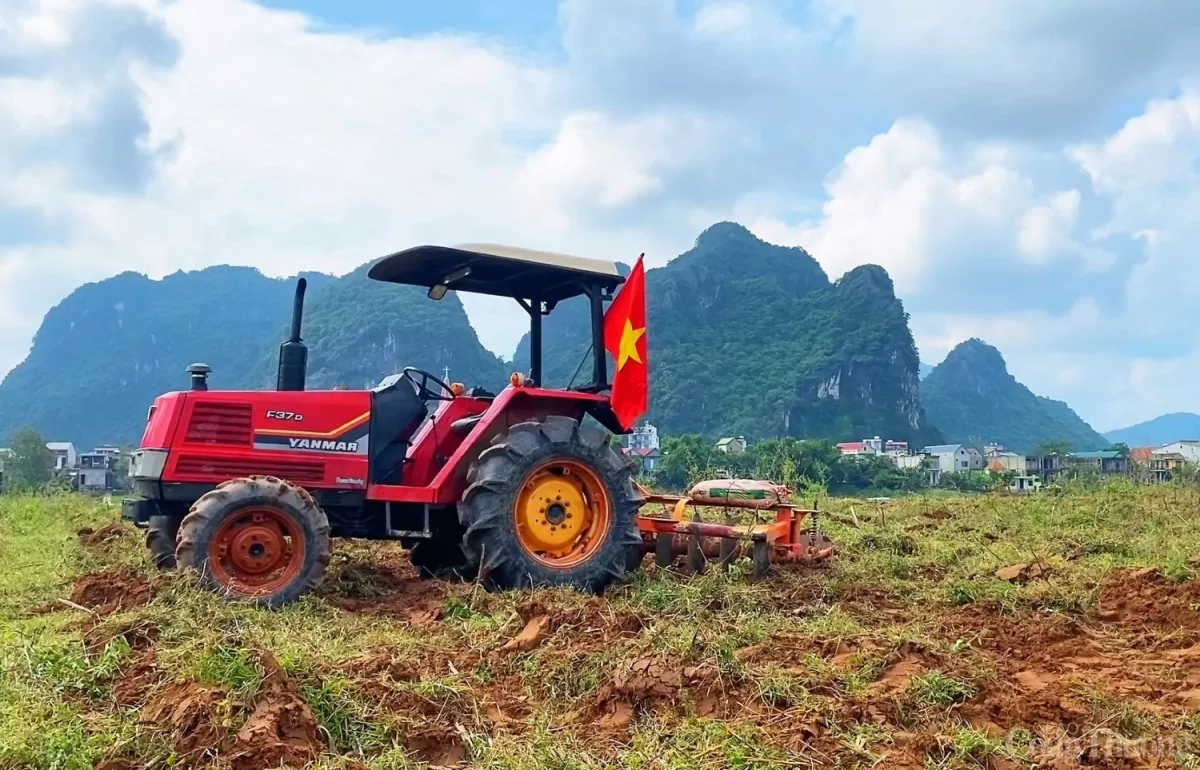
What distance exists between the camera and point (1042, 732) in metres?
3.64

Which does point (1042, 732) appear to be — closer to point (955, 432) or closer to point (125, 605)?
point (125, 605)

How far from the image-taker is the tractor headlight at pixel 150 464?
614cm

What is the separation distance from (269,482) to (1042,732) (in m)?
4.15

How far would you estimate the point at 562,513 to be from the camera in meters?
6.79

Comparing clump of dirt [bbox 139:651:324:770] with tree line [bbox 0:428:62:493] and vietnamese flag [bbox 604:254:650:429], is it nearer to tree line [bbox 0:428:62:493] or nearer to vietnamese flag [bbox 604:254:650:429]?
vietnamese flag [bbox 604:254:650:429]

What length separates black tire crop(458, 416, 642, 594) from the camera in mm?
6336

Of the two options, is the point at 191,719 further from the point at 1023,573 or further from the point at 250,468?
the point at 1023,573

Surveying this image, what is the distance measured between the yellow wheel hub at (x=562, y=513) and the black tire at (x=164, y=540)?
2.17 m

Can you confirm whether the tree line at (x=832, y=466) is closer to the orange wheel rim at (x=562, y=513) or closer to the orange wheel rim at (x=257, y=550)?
the orange wheel rim at (x=562, y=513)

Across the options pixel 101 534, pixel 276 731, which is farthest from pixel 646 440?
pixel 276 731

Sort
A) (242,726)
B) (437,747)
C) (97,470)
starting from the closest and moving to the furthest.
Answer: (242,726) → (437,747) → (97,470)

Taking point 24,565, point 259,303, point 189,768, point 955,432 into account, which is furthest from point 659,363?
point 189,768

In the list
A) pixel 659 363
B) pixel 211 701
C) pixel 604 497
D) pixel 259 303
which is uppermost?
pixel 259 303

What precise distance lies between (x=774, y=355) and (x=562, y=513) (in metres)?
71.2
